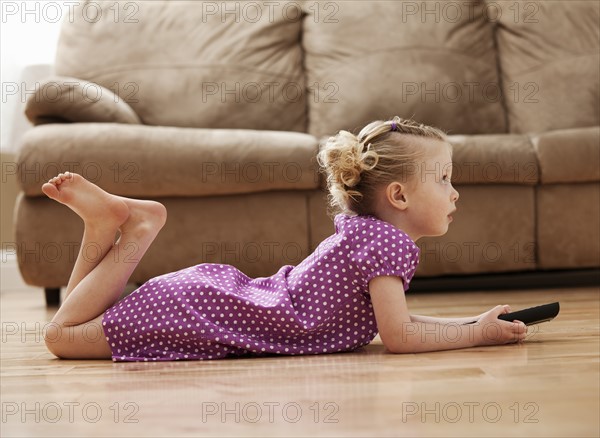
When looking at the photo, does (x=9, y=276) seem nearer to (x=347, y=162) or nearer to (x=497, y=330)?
(x=347, y=162)

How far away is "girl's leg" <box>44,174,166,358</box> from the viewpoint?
54.6 inches

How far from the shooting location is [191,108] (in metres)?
2.88

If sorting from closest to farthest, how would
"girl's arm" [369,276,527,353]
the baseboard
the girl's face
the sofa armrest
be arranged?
"girl's arm" [369,276,527,353], the girl's face, the sofa armrest, the baseboard

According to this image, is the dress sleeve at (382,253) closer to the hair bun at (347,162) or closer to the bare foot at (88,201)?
the hair bun at (347,162)

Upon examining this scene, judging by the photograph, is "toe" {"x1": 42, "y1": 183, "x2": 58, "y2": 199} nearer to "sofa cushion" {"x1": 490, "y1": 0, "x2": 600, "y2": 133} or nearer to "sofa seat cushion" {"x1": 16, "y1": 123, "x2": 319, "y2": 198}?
"sofa seat cushion" {"x1": 16, "y1": 123, "x2": 319, "y2": 198}

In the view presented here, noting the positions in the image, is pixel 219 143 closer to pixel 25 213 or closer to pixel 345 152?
pixel 25 213

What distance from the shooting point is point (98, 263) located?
1.45 meters

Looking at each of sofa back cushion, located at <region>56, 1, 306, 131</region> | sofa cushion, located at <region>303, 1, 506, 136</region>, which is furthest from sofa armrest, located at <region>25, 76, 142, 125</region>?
sofa cushion, located at <region>303, 1, 506, 136</region>

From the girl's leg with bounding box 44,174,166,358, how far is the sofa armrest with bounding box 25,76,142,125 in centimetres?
104

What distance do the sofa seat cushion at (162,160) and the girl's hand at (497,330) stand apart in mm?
1063

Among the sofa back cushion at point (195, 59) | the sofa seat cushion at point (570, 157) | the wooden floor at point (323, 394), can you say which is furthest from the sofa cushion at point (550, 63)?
the wooden floor at point (323, 394)

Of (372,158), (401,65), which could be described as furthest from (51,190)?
(401,65)

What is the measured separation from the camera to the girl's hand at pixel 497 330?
1.34 m

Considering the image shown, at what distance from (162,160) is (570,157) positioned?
1208mm
